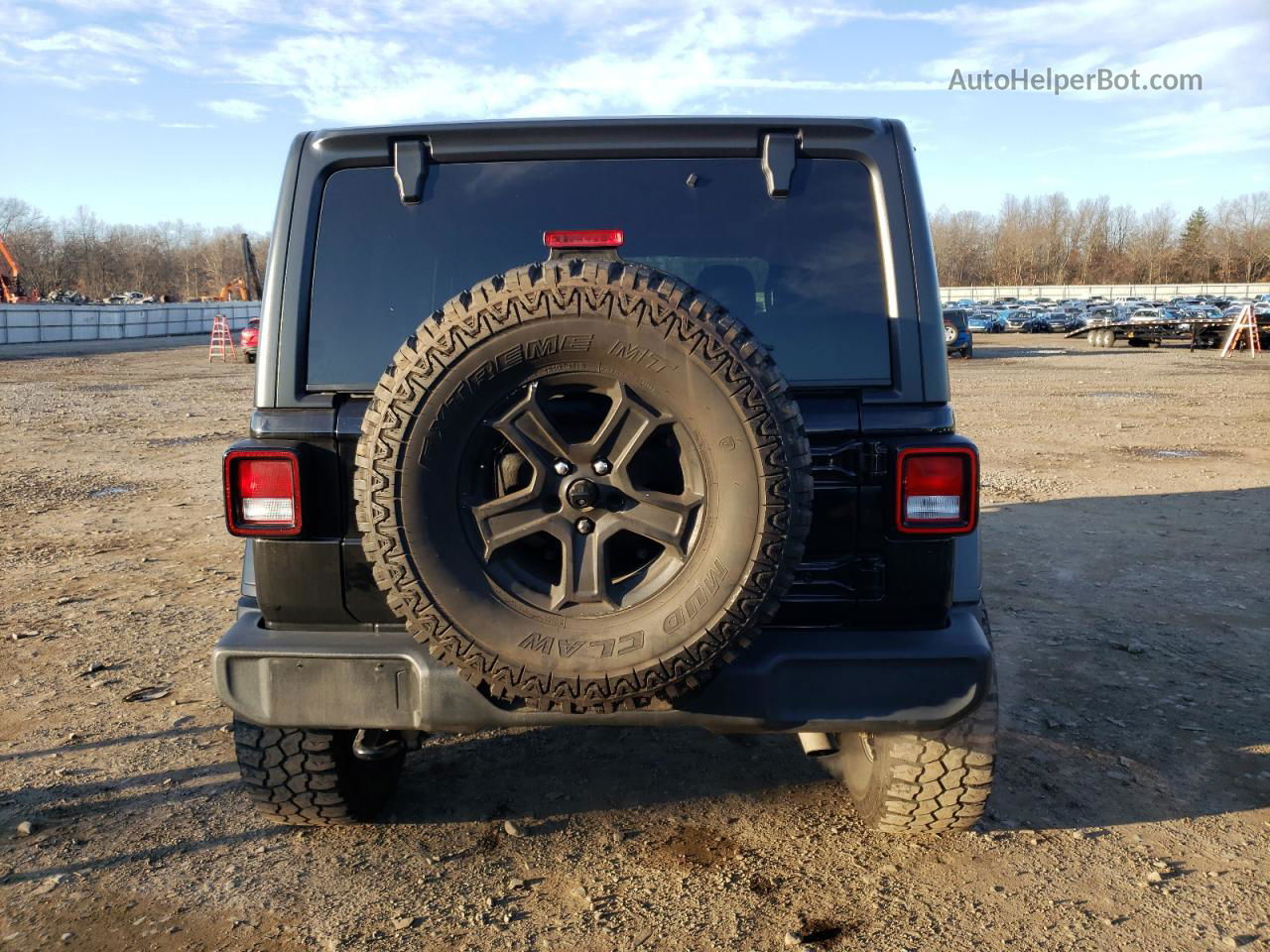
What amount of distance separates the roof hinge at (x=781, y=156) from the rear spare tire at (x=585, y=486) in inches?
26.2

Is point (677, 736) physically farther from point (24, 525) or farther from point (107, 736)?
point (24, 525)

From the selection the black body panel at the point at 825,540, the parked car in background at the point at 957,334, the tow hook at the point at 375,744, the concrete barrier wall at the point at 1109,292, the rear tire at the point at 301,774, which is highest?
the concrete barrier wall at the point at 1109,292

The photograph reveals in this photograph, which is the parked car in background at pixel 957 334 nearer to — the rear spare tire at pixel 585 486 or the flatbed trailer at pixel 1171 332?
the flatbed trailer at pixel 1171 332

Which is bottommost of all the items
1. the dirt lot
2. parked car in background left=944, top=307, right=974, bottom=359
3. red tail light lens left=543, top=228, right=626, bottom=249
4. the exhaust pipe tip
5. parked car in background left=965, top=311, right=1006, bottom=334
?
the dirt lot

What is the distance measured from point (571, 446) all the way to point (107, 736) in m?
2.71

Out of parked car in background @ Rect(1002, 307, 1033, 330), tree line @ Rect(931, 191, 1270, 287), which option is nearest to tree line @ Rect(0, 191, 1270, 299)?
tree line @ Rect(931, 191, 1270, 287)

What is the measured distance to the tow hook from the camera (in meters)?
2.88

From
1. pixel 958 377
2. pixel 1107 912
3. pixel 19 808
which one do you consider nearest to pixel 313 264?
pixel 19 808

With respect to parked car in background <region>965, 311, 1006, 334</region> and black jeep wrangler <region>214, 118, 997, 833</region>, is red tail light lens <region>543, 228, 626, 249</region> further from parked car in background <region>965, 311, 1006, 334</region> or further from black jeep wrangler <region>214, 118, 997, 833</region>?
parked car in background <region>965, 311, 1006, 334</region>

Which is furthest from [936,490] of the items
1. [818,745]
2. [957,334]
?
[957,334]

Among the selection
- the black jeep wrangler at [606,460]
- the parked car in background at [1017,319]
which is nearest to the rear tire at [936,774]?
the black jeep wrangler at [606,460]

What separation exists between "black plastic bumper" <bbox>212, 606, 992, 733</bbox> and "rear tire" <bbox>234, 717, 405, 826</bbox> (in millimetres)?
358

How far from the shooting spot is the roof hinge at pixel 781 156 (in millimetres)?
2820

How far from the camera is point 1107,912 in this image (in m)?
2.81
